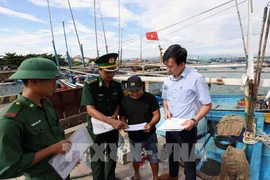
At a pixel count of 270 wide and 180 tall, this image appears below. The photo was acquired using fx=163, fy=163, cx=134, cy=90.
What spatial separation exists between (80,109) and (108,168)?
241 cm

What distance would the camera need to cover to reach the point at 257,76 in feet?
8.36

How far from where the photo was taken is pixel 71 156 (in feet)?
4.53

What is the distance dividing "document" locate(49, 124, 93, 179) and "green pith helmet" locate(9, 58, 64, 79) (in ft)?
1.88

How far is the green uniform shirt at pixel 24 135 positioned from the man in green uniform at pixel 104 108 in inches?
26.8

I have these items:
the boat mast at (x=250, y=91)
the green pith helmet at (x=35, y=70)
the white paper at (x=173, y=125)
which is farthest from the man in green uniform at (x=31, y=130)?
the boat mast at (x=250, y=91)

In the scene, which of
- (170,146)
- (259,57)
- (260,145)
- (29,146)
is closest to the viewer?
(29,146)

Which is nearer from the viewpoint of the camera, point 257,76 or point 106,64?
point 106,64

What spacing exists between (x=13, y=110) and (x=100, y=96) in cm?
110

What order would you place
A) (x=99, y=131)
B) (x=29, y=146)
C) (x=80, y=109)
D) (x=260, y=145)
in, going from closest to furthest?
(x=29, y=146) < (x=99, y=131) < (x=260, y=145) < (x=80, y=109)

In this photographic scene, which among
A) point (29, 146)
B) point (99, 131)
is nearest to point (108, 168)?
point (99, 131)

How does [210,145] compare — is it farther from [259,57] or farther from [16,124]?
[16,124]

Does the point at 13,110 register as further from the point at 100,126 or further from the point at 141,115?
the point at 141,115

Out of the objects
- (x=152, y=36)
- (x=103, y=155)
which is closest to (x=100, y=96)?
(x=103, y=155)

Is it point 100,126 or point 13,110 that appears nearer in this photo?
point 13,110
